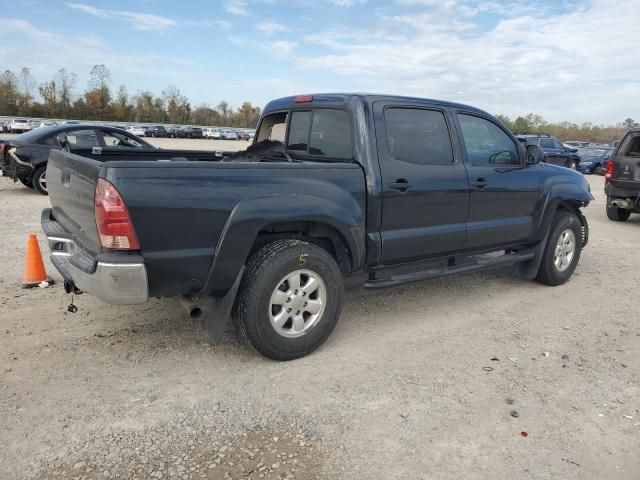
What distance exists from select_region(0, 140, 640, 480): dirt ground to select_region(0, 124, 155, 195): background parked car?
6504 mm

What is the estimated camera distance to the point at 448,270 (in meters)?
4.75

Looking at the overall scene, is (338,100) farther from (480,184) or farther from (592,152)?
(592,152)

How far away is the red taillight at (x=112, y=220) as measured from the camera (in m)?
2.99

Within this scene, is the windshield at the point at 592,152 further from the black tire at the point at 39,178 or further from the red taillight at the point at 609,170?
the black tire at the point at 39,178

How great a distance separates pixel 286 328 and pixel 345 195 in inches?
42.2

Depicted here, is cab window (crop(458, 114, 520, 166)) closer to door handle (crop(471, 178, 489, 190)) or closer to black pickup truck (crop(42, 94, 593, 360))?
black pickup truck (crop(42, 94, 593, 360))


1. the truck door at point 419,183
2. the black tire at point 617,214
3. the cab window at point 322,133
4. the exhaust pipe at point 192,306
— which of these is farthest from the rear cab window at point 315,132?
the black tire at point 617,214

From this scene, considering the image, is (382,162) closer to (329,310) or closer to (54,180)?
(329,310)

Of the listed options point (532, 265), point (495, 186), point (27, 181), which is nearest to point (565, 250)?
point (532, 265)

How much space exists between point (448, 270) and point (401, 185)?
1.05m

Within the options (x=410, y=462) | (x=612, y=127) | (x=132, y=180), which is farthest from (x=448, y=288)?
(x=612, y=127)

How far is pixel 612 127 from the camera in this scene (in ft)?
287

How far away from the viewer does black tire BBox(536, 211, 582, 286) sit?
570 centimetres

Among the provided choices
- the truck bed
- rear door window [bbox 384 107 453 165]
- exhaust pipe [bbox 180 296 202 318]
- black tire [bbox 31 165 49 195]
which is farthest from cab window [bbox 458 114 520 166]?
black tire [bbox 31 165 49 195]
